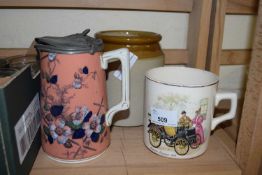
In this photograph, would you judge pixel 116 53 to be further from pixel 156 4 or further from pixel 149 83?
pixel 156 4

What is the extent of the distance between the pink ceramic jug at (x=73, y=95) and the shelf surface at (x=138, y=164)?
2 cm

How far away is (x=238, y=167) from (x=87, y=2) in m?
0.47

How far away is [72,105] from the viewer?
47 cm

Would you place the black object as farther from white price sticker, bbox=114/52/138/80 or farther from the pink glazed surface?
white price sticker, bbox=114/52/138/80

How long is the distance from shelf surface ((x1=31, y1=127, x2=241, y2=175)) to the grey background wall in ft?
1.01

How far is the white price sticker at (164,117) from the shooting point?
48 centimetres

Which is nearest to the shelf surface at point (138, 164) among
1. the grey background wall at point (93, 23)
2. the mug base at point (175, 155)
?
the mug base at point (175, 155)

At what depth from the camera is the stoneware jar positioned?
22.5 inches

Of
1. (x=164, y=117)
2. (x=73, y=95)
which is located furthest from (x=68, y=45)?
(x=164, y=117)

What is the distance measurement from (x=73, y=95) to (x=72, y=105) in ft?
0.06

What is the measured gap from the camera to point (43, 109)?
0.49 m

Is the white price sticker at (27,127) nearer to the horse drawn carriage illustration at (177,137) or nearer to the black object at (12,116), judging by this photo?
the black object at (12,116)

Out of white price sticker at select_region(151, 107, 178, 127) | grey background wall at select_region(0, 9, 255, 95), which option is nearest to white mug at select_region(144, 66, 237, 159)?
white price sticker at select_region(151, 107, 178, 127)

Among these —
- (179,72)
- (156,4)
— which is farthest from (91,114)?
(156,4)
